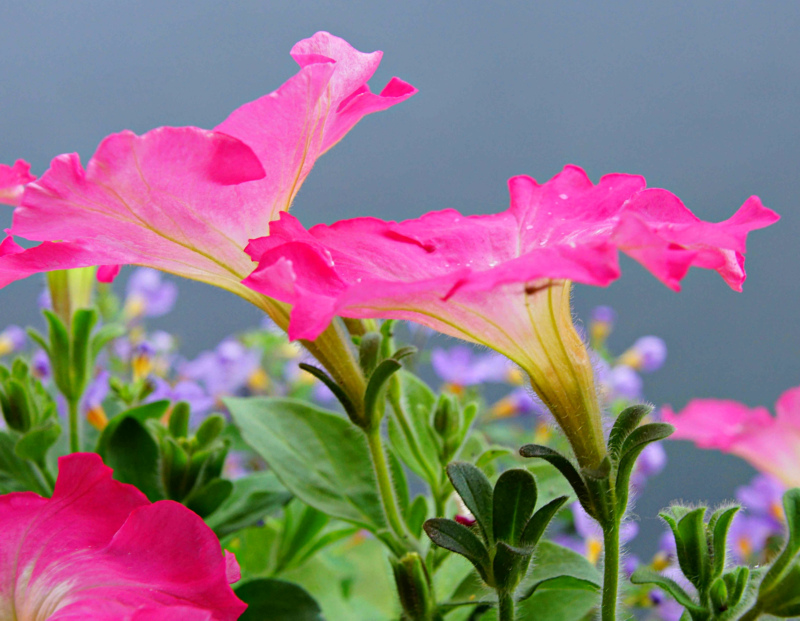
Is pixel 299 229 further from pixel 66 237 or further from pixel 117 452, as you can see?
pixel 117 452

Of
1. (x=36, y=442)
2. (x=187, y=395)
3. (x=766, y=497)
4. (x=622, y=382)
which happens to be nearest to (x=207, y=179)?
(x=36, y=442)

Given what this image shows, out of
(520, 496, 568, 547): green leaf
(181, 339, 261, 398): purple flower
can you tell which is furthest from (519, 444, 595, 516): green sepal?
(181, 339, 261, 398): purple flower

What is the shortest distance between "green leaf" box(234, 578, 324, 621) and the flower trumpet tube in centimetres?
18

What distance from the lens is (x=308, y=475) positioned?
435mm

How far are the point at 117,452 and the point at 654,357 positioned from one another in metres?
0.86

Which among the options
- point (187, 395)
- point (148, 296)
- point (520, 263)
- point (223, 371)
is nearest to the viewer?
point (520, 263)

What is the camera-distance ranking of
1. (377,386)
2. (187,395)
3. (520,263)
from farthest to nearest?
1. (187,395)
2. (377,386)
3. (520,263)

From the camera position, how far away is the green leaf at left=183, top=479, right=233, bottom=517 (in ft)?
1.32

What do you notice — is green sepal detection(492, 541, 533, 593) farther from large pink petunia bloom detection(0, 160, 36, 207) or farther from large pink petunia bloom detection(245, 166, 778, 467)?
large pink petunia bloom detection(0, 160, 36, 207)

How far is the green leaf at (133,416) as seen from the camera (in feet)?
1.40

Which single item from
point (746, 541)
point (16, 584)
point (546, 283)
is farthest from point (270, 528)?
point (746, 541)

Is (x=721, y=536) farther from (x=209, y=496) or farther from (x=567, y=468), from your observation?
(x=209, y=496)

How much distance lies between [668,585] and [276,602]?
0.20 meters

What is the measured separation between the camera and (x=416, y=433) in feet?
1.52
